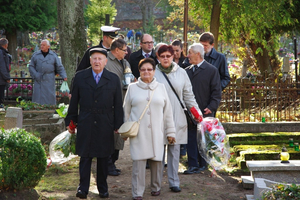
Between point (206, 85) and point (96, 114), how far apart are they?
91.8 inches

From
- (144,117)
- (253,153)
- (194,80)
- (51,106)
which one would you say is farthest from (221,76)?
(51,106)

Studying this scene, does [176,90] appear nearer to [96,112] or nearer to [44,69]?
[96,112]

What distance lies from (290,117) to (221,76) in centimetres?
323

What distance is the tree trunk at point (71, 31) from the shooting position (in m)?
12.6

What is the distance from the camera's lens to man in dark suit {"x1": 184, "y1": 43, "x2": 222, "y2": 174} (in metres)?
7.24

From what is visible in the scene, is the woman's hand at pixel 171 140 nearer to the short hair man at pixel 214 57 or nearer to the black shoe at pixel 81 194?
the black shoe at pixel 81 194

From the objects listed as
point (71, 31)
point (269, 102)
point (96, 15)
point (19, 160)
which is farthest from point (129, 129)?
point (96, 15)

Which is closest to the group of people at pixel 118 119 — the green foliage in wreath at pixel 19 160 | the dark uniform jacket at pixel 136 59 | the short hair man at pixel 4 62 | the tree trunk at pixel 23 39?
the green foliage in wreath at pixel 19 160

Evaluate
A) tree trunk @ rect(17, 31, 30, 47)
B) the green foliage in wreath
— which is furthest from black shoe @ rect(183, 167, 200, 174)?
tree trunk @ rect(17, 31, 30, 47)

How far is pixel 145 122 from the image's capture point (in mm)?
5688

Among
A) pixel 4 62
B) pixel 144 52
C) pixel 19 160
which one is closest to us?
pixel 19 160

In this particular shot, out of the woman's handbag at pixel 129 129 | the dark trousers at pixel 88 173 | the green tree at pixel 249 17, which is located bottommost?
the dark trousers at pixel 88 173

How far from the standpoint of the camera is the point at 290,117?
10414mm

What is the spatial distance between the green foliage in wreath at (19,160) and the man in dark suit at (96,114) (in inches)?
22.7
